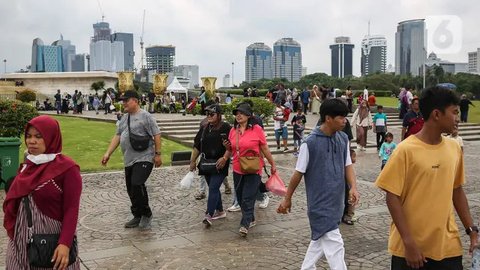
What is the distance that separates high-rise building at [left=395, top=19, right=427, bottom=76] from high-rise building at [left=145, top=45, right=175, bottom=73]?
156 feet

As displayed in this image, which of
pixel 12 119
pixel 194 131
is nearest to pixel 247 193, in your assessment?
pixel 12 119

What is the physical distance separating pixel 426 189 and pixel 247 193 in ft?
12.1

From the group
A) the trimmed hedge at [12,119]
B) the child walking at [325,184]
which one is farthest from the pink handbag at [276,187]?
the trimmed hedge at [12,119]

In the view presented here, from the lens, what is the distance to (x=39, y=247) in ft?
10.3

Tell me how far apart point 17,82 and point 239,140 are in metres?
42.8

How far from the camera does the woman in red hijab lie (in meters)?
3.17

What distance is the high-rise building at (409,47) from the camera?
62250 mm

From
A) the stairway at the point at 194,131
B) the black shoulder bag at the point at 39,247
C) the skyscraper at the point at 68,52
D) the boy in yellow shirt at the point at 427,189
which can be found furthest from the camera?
the skyscraper at the point at 68,52

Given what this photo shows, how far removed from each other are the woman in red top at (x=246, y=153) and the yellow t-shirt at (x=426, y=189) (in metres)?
3.48

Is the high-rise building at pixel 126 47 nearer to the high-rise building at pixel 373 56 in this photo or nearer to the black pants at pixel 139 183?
the high-rise building at pixel 373 56

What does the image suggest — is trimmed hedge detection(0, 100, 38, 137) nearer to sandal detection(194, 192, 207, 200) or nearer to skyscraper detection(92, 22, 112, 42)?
sandal detection(194, 192, 207, 200)

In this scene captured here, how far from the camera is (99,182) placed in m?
10.8

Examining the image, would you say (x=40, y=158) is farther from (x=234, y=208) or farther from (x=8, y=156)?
(x=8, y=156)

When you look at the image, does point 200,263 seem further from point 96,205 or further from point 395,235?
point 96,205
